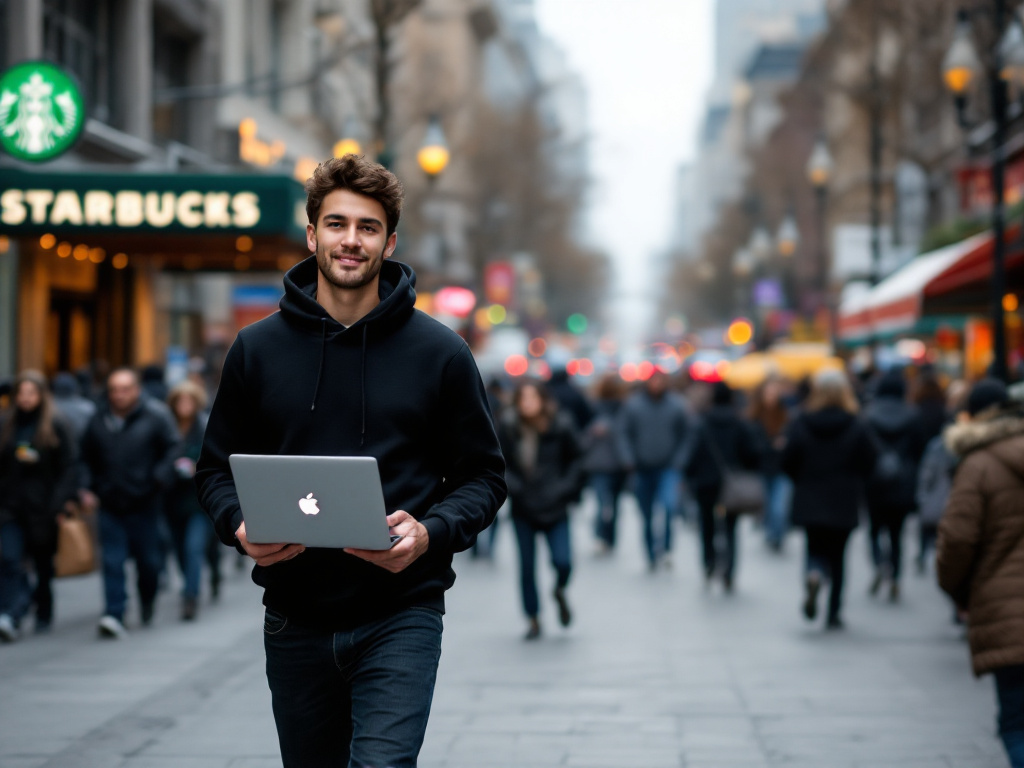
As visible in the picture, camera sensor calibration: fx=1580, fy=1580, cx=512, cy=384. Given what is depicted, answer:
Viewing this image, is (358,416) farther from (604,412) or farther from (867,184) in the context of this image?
(867,184)

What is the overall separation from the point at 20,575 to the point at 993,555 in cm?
738

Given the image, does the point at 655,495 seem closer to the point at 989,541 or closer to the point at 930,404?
the point at 930,404

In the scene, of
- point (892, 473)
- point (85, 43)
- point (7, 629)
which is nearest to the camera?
point (7, 629)

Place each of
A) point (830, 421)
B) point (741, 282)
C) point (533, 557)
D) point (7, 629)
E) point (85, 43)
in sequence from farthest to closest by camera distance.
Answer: point (741, 282)
point (85, 43)
point (830, 421)
point (533, 557)
point (7, 629)

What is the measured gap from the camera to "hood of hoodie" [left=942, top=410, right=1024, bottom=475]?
6.34 metres

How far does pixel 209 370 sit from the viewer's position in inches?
768

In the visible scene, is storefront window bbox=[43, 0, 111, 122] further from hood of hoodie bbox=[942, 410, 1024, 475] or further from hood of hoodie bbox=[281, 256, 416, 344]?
hood of hoodie bbox=[281, 256, 416, 344]

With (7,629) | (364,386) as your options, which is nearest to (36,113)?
(7,629)

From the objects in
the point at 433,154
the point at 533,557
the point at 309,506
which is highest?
the point at 433,154

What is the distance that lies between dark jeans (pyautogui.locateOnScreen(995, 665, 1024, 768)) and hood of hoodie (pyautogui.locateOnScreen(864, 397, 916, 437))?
8.55m

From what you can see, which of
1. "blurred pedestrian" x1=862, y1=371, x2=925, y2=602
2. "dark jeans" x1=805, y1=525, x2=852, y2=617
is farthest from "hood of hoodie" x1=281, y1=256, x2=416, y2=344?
"blurred pedestrian" x1=862, y1=371, x2=925, y2=602

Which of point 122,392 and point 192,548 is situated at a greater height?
point 122,392

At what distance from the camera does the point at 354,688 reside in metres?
4.07

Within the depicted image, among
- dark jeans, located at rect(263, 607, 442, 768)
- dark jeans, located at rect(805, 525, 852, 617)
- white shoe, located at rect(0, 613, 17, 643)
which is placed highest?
dark jeans, located at rect(263, 607, 442, 768)
